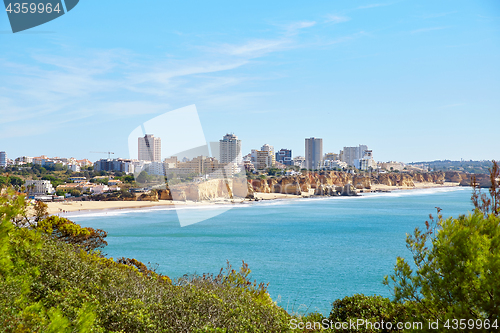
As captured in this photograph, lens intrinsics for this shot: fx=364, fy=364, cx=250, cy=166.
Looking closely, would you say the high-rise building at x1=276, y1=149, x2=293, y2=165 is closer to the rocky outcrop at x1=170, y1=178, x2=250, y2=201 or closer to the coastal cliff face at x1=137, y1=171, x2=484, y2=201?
the coastal cliff face at x1=137, y1=171, x2=484, y2=201

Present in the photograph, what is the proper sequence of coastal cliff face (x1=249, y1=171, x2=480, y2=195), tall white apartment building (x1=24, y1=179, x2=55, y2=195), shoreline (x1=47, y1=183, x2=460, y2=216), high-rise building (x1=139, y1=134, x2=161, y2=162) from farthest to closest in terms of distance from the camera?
1. coastal cliff face (x1=249, y1=171, x2=480, y2=195)
2. tall white apartment building (x1=24, y1=179, x2=55, y2=195)
3. shoreline (x1=47, y1=183, x2=460, y2=216)
4. high-rise building (x1=139, y1=134, x2=161, y2=162)

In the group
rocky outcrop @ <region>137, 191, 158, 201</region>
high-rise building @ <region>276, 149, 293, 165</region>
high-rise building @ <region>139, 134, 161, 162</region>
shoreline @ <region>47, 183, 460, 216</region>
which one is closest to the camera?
high-rise building @ <region>139, 134, 161, 162</region>

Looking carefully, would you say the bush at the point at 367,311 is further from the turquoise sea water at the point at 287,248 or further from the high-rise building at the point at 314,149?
the high-rise building at the point at 314,149

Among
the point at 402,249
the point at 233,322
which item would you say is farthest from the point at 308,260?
the point at 233,322

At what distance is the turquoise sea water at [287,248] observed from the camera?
49.1ft

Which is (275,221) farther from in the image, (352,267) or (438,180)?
(438,180)

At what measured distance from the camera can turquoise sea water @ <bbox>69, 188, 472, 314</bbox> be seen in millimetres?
14977

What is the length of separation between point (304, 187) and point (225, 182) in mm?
29003

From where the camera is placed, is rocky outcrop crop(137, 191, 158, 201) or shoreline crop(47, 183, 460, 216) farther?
rocky outcrop crop(137, 191, 158, 201)

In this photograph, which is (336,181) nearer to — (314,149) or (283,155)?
(283,155)

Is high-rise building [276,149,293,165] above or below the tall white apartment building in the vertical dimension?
above

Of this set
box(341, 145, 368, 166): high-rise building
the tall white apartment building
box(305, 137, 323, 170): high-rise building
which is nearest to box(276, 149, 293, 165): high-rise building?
box(305, 137, 323, 170): high-rise building

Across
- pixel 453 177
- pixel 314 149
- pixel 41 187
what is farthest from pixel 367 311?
pixel 314 149

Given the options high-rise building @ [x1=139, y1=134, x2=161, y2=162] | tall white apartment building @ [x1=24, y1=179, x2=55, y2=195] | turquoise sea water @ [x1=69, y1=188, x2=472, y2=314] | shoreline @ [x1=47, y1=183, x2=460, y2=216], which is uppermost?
high-rise building @ [x1=139, y1=134, x2=161, y2=162]
